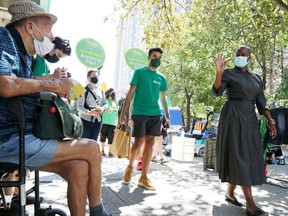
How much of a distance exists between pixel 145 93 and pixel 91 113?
0.96 meters

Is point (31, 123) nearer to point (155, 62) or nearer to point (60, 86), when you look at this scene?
point (60, 86)

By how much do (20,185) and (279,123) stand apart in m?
4.45

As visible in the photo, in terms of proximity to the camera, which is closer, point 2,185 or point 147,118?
point 2,185

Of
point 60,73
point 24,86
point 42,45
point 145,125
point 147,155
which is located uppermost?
point 42,45

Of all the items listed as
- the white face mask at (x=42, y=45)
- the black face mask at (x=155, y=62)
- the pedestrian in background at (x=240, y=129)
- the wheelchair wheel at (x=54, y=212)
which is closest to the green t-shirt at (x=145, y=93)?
the black face mask at (x=155, y=62)

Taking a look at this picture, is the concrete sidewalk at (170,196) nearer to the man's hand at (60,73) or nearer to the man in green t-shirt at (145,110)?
the man in green t-shirt at (145,110)

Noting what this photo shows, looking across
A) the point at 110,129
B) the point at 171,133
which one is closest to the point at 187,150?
the point at 110,129

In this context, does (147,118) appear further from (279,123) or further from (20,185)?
(20,185)

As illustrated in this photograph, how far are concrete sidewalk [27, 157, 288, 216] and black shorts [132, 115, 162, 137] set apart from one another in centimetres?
81

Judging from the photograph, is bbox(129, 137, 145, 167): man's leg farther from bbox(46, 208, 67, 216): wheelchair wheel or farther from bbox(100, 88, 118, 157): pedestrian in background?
bbox(100, 88, 118, 157): pedestrian in background

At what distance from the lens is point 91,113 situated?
4.95 metres

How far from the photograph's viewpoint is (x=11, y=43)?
79.0 inches

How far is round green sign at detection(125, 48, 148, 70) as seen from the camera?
8.36 m

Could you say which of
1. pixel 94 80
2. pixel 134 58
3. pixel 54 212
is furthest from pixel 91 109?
pixel 134 58
